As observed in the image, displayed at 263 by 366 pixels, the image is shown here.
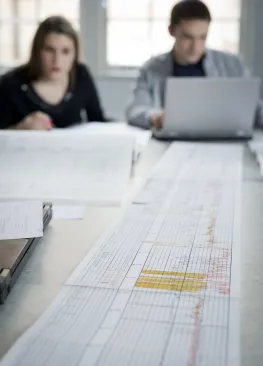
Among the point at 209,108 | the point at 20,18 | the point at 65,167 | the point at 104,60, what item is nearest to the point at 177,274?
the point at 65,167

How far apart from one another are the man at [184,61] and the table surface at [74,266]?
3.92ft

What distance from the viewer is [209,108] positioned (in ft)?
5.35

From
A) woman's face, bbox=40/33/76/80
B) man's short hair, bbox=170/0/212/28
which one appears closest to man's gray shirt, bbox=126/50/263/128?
man's short hair, bbox=170/0/212/28

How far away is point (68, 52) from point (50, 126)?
0.53 metres

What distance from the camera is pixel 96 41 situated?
11.7 feet

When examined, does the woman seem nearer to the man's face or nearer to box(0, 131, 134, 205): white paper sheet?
the man's face

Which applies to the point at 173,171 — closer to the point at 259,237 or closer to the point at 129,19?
the point at 259,237

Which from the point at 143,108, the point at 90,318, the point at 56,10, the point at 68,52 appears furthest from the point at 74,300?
the point at 56,10

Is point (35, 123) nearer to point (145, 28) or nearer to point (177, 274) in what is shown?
point (177, 274)

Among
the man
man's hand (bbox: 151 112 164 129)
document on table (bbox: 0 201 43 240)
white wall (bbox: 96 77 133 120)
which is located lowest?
white wall (bbox: 96 77 133 120)

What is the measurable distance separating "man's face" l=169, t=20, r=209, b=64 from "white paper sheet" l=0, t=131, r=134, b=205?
1.00 m

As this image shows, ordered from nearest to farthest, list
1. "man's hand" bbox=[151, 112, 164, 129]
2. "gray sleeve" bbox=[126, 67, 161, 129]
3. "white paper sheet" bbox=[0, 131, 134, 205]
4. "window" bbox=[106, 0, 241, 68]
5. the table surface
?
the table surface, "white paper sheet" bbox=[0, 131, 134, 205], "man's hand" bbox=[151, 112, 164, 129], "gray sleeve" bbox=[126, 67, 161, 129], "window" bbox=[106, 0, 241, 68]

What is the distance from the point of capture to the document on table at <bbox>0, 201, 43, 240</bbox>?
27.3 inches

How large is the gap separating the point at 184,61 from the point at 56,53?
54 centimetres
